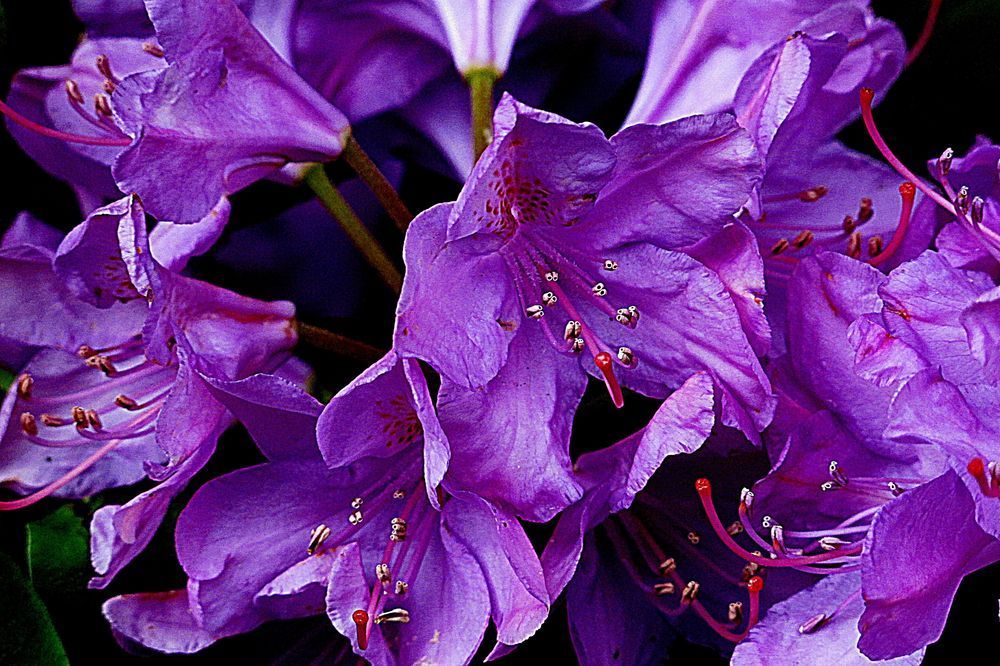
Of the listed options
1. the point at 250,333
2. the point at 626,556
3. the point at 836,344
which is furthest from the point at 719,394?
the point at 250,333

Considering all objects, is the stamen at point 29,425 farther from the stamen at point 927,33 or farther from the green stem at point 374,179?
the stamen at point 927,33

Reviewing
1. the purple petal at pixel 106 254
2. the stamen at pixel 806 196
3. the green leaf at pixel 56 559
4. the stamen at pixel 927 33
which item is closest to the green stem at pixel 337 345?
the purple petal at pixel 106 254

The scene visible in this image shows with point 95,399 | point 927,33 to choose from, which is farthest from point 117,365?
point 927,33

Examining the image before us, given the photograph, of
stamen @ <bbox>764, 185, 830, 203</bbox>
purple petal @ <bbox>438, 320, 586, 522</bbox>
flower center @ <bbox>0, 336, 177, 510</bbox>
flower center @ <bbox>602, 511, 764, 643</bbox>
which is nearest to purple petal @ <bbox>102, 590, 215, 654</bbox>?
flower center @ <bbox>0, 336, 177, 510</bbox>

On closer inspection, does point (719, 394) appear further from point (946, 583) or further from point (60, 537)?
point (60, 537)

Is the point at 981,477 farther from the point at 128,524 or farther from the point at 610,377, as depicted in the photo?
the point at 128,524
